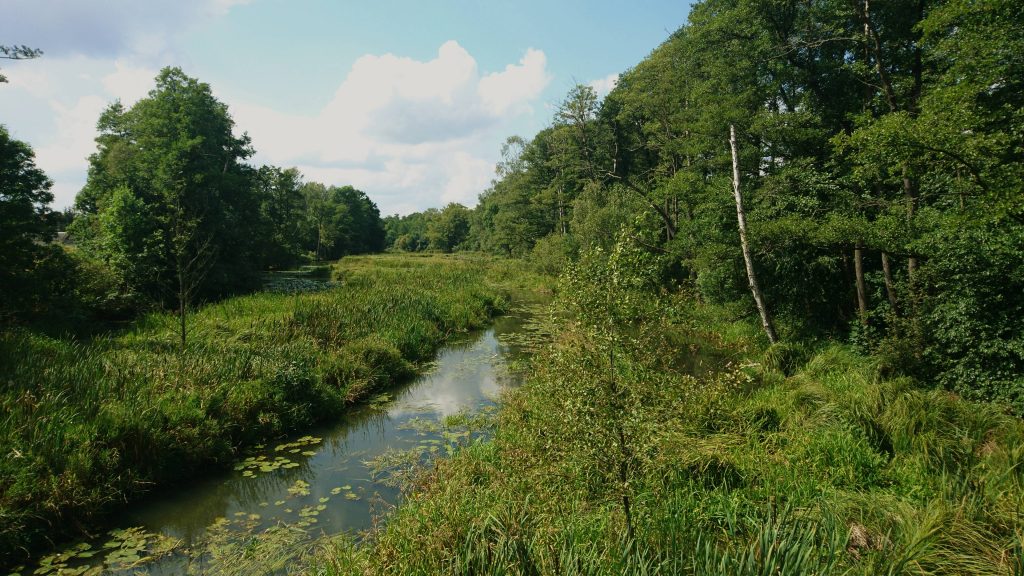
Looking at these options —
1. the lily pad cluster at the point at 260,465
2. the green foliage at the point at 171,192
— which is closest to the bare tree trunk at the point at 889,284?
the lily pad cluster at the point at 260,465

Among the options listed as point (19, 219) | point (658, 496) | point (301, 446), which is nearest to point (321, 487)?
point (301, 446)

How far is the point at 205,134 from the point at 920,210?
110 ft

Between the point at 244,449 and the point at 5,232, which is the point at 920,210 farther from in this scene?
the point at 5,232

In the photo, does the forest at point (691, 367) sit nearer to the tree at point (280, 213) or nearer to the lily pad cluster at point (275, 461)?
the lily pad cluster at point (275, 461)

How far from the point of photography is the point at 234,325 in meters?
14.1

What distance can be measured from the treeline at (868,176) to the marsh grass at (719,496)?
1.78m

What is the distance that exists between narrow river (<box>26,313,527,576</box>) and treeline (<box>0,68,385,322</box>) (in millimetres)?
5745

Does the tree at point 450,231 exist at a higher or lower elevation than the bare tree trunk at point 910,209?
higher

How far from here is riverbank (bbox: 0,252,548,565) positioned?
594 cm

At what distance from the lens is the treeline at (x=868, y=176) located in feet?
26.9

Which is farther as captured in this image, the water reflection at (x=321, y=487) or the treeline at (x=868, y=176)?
the treeline at (x=868, y=176)

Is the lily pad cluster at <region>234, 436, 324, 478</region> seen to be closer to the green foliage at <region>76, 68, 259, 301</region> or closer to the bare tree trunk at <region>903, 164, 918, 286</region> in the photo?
the bare tree trunk at <region>903, 164, 918, 286</region>

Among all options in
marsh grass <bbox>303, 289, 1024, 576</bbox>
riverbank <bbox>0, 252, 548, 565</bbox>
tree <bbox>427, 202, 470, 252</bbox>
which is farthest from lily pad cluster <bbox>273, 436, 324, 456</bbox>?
tree <bbox>427, 202, 470, 252</bbox>

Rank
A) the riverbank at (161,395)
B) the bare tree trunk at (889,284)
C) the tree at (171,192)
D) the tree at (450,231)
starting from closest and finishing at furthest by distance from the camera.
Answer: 1. the riverbank at (161,395)
2. the bare tree trunk at (889,284)
3. the tree at (171,192)
4. the tree at (450,231)
